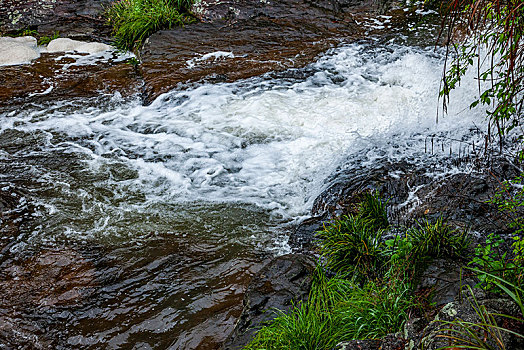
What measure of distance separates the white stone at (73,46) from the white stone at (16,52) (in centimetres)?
43

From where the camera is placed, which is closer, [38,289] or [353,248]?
[353,248]

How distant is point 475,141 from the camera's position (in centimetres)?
598

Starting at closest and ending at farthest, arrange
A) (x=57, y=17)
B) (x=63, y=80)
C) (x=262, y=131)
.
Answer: (x=262, y=131) < (x=63, y=80) < (x=57, y=17)

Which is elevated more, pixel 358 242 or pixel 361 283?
pixel 358 242

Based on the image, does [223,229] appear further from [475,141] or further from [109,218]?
[475,141]

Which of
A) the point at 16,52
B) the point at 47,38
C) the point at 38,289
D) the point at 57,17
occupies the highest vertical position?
the point at 57,17

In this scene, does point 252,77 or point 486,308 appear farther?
point 252,77

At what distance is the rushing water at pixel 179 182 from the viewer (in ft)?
13.4

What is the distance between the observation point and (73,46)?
433 inches

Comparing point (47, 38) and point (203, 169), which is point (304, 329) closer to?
point (203, 169)

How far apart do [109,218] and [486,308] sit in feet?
14.5

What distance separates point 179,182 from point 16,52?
719 centimetres

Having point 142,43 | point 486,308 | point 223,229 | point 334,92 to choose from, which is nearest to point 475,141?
point 334,92

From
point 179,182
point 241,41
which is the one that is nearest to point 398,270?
point 179,182
